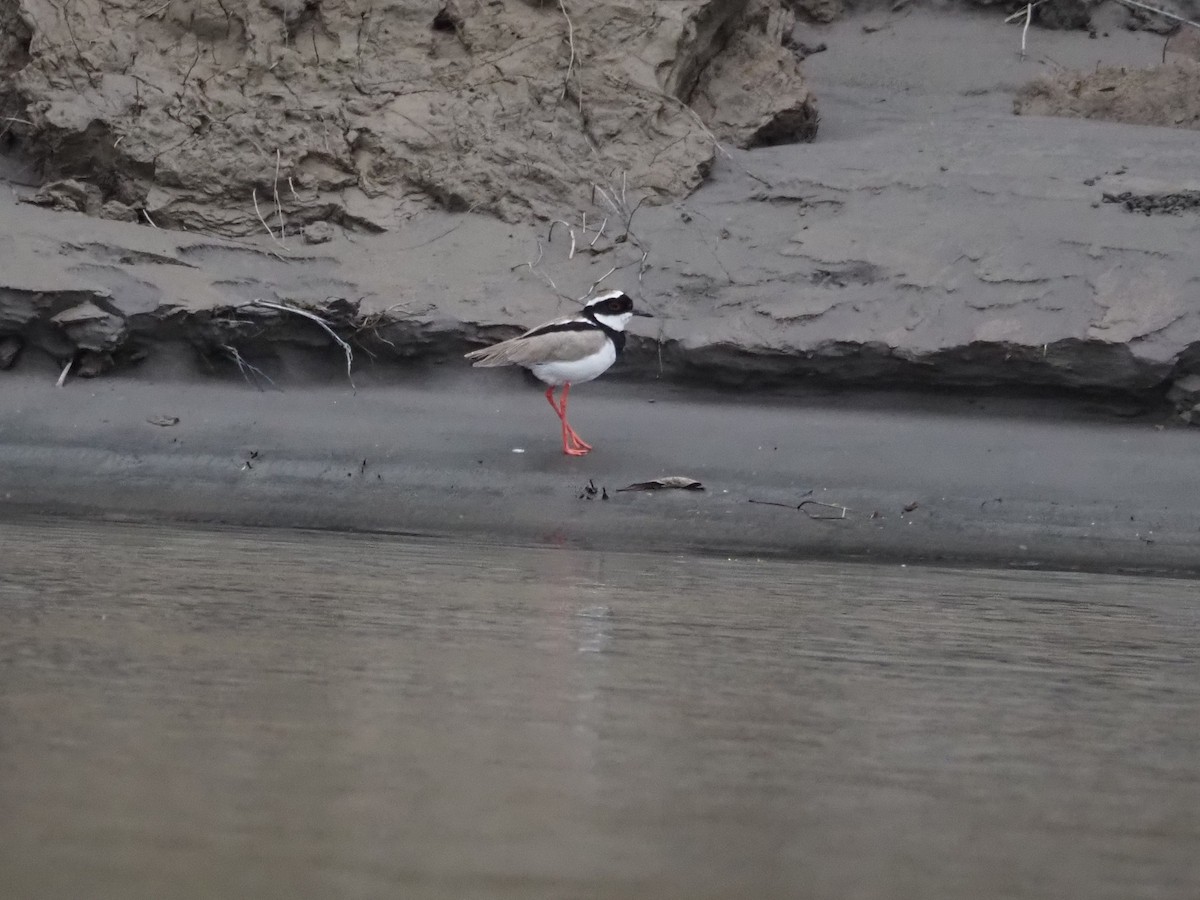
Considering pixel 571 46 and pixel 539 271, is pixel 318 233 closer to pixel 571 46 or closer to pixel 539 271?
pixel 539 271

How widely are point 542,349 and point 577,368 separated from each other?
0.70ft

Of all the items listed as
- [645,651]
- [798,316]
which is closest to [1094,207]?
[798,316]

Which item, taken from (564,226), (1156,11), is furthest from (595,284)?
(1156,11)

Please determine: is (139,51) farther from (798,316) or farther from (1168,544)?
(1168,544)

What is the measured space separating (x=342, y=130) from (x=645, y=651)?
634 centimetres

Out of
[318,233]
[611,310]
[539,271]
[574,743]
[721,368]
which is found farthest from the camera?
[318,233]

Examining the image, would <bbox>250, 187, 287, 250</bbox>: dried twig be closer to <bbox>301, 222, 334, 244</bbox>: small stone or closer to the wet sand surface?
<bbox>301, 222, 334, 244</bbox>: small stone

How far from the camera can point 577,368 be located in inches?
295

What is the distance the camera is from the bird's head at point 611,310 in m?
7.70

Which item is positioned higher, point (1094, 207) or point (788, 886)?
point (1094, 207)

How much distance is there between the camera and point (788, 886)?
6.22 ft

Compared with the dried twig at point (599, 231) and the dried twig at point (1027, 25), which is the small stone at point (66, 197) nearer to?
the dried twig at point (599, 231)

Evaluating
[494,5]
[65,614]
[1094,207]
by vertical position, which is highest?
[494,5]

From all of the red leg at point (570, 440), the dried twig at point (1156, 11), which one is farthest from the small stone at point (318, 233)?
the dried twig at point (1156, 11)
